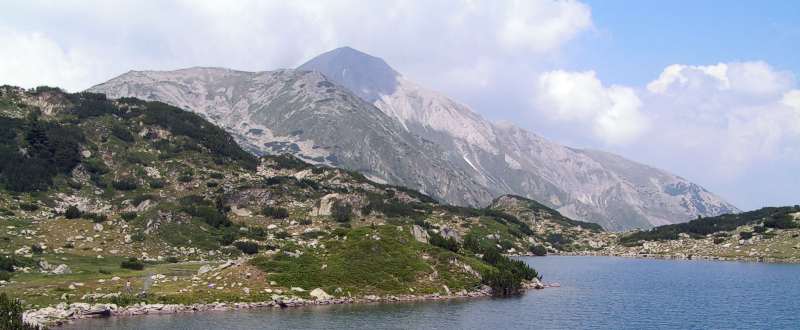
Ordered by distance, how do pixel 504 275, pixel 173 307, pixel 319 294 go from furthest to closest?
pixel 504 275, pixel 319 294, pixel 173 307

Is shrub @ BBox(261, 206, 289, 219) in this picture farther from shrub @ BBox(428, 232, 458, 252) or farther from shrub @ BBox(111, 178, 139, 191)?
shrub @ BBox(428, 232, 458, 252)

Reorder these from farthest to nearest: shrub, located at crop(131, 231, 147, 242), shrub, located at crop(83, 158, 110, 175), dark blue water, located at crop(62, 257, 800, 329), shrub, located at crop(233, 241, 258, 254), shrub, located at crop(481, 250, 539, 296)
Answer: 1. shrub, located at crop(83, 158, 110, 175)
2. shrub, located at crop(233, 241, 258, 254)
3. shrub, located at crop(131, 231, 147, 242)
4. shrub, located at crop(481, 250, 539, 296)
5. dark blue water, located at crop(62, 257, 800, 329)

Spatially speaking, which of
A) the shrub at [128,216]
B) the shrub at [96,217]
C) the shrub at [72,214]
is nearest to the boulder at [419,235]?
the shrub at [128,216]

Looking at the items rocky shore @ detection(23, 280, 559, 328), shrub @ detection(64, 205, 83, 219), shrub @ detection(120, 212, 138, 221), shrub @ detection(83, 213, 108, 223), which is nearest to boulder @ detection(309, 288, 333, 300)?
rocky shore @ detection(23, 280, 559, 328)

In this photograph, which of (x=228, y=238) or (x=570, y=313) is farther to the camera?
(x=228, y=238)

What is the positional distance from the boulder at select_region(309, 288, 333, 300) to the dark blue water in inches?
148

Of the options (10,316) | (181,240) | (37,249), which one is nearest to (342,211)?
(181,240)

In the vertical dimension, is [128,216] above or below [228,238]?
above

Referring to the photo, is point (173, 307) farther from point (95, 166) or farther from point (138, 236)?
point (95, 166)

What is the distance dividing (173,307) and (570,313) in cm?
5125

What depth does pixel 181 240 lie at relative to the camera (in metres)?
133

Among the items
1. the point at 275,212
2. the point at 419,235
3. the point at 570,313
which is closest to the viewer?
the point at 570,313

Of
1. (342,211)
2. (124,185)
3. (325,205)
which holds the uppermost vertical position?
(124,185)

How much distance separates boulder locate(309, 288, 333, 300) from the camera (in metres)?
88.4
